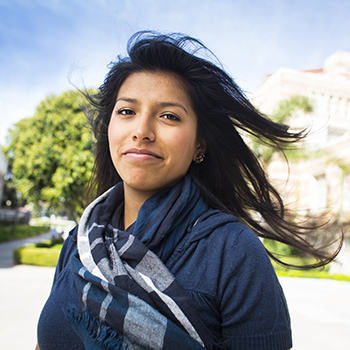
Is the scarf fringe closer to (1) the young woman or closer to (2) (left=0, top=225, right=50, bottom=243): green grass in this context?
(1) the young woman

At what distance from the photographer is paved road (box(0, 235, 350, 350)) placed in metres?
5.02

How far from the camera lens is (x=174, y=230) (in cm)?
131

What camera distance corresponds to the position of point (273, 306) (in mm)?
1059

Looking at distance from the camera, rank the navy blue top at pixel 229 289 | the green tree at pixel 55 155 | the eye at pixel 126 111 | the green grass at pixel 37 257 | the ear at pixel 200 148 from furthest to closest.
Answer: the green tree at pixel 55 155 → the green grass at pixel 37 257 → the ear at pixel 200 148 → the eye at pixel 126 111 → the navy blue top at pixel 229 289

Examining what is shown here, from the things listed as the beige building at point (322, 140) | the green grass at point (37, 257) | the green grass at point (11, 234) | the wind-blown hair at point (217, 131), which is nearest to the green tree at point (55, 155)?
the green grass at point (37, 257)

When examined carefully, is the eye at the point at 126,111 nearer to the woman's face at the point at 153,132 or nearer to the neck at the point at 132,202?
the woman's face at the point at 153,132

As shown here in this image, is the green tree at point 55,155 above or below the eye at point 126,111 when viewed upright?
above

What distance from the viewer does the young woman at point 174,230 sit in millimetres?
1060

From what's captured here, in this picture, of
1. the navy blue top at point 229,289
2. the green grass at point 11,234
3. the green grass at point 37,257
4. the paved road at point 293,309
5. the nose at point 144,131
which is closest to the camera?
the navy blue top at point 229,289

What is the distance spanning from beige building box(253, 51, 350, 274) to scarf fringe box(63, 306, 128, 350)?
12.6 m

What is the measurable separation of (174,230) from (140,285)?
0.27 metres

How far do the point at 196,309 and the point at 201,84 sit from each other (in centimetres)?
99

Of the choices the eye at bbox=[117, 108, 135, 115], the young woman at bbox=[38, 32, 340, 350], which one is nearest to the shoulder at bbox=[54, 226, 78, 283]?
the young woman at bbox=[38, 32, 340, 350]

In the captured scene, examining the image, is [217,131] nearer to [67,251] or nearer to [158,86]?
[158,86]
